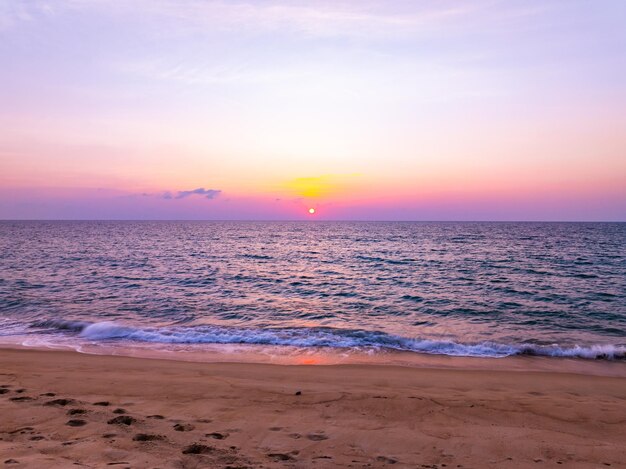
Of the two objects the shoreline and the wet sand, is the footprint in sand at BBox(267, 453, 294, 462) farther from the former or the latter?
the shoreline

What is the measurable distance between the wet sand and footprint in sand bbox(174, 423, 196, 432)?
0.10ft

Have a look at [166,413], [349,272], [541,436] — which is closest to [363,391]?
[541,436]

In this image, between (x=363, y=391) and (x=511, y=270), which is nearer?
(x=363, y=391)

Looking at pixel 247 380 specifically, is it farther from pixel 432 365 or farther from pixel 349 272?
pixel 349 272

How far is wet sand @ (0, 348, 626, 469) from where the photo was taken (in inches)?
234

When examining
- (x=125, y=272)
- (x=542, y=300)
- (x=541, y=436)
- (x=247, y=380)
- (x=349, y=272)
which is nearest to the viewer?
(x=541, y=436)

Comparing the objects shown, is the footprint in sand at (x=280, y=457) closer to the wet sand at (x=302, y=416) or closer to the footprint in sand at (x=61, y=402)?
the wet sand at (x=302, y=416)

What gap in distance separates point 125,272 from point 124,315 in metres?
15.6

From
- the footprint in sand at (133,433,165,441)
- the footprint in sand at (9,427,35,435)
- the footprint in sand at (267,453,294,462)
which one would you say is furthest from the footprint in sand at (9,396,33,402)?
the footprint in sand at (267,453,294,462)

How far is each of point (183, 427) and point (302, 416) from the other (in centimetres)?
210

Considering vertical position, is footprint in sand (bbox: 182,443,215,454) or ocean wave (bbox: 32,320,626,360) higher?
footprint in sand (bbox: 182,443,215,454)

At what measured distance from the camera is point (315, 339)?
15266 mm

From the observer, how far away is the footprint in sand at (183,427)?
6789mm

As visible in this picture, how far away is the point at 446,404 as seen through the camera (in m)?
8.61
